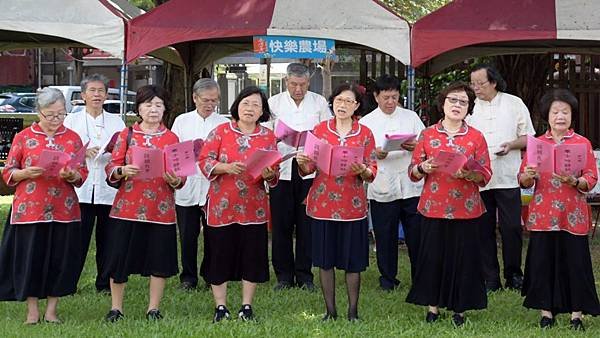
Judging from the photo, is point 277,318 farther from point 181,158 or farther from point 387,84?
point 387,84

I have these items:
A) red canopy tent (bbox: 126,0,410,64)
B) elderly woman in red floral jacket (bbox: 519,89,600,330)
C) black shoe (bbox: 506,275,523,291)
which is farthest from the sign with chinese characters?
elderly woman in red floral jacket (bbox: 519,89,600,330)

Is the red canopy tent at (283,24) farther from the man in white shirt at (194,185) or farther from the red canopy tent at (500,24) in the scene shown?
the man in white shirt at (194,185)

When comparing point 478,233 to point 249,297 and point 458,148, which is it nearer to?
point 458,148

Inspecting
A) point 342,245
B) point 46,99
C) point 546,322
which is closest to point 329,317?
point 342,245

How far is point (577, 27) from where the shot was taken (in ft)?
25.2

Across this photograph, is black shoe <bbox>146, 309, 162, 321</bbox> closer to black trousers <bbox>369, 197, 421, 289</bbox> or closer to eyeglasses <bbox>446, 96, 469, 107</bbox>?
black trousers <bbox>369, 197, 421, 289</bbox>

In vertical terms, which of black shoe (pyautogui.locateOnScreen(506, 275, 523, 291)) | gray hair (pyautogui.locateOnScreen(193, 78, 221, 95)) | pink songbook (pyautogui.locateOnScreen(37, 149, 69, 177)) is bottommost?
black shoe (pyautogui.locateOnScreen(506, 275, 523, 291))

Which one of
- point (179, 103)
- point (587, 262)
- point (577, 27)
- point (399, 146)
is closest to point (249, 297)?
point (399, 146)

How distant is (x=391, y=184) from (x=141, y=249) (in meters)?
2.06

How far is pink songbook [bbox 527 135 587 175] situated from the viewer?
5.31 metres

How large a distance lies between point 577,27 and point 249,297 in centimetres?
379

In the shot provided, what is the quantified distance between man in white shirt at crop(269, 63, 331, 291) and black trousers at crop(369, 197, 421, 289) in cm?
53

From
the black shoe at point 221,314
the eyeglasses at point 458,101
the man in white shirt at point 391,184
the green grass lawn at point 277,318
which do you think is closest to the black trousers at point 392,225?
the man in white shirt at point 391,184

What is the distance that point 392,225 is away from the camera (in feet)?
22.9
